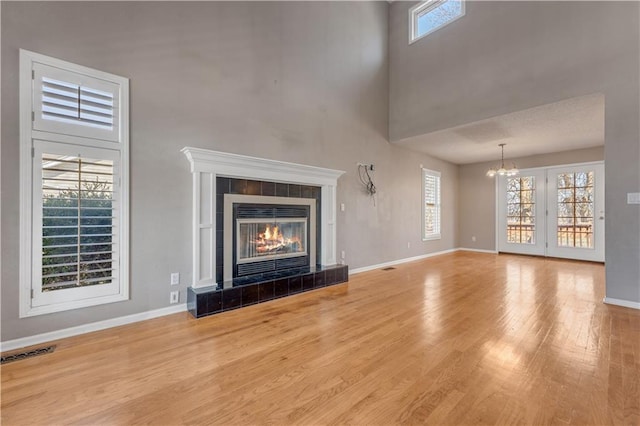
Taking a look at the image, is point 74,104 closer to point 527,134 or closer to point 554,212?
point 527,134

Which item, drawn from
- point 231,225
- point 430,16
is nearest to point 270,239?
point 231,225

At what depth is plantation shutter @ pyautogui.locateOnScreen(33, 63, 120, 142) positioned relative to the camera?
7.93ft

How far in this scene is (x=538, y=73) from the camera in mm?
4012

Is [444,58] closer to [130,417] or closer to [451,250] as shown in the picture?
[451,250]

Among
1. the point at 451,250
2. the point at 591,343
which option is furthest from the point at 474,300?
the point at 451,250

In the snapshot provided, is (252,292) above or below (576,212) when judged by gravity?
below

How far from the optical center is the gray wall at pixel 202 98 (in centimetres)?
242

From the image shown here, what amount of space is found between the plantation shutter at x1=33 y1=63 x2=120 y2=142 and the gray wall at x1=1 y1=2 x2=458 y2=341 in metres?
0.14

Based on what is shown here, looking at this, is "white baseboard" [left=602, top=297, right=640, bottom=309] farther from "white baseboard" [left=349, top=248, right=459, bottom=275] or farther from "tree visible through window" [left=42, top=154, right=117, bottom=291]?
"tree visible through window" [left=42, top=154, right=117, bottom=291]

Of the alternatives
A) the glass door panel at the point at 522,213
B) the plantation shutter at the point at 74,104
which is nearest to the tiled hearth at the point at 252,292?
the plantation shutter at the point at 74,104

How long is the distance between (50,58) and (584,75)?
20.0 ft

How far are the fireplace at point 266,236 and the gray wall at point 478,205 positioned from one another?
567cm

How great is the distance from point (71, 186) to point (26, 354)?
143 centimetres

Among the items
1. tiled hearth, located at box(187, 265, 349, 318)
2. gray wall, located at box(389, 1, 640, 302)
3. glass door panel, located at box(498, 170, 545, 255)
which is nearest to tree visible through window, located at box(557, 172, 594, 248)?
glass door panel, located at box(498, 170, 545, 255)
